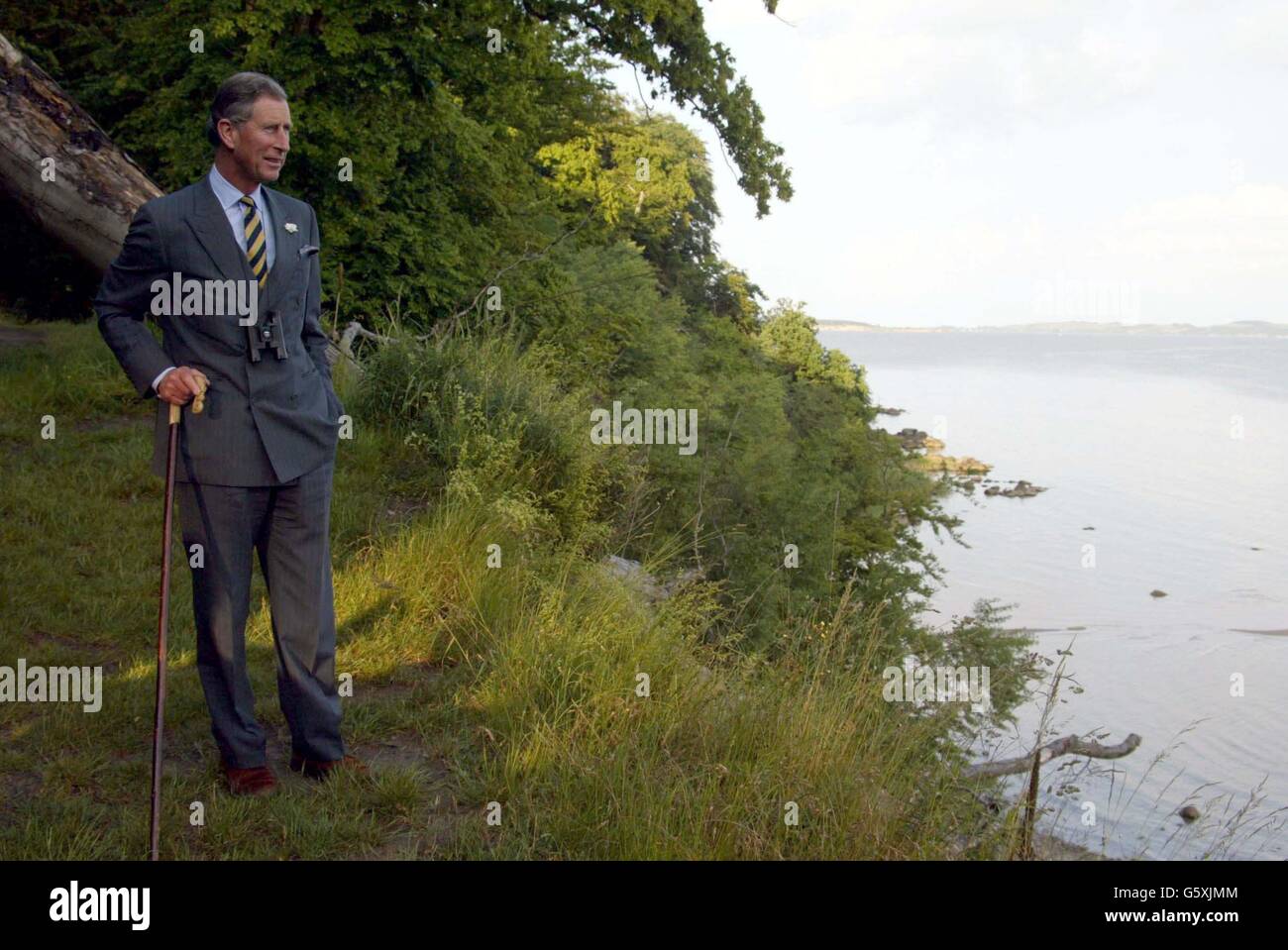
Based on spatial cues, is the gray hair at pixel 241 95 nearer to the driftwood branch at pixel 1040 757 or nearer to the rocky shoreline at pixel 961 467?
the driftwood branch at pixel 1040 757

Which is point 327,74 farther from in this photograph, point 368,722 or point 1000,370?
point 1000,370

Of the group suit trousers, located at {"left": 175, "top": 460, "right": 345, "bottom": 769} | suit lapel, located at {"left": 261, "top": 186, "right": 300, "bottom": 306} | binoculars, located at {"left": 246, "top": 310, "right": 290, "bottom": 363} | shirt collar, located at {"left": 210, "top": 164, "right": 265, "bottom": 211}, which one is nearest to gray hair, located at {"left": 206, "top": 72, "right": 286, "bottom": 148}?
shirt collar, located at {"left": 210, "top": 164, "right": 265, "bottom": 211}

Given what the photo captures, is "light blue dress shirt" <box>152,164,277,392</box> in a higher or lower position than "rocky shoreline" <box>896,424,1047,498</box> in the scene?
higher

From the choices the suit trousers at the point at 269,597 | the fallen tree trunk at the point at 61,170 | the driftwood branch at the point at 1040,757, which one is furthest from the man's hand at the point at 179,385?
the fallen tree trunk at the point at 61,170

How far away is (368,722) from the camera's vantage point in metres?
4.95

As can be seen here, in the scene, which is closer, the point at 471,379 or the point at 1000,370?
the point at 471,379

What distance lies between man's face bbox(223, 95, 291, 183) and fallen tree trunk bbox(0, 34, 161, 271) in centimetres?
512

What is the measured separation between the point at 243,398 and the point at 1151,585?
46.1 m

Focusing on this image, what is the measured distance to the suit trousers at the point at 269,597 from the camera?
4.11 metres

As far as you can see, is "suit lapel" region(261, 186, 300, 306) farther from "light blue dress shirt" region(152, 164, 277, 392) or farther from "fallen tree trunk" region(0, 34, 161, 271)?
"fallen tree trunk" region(0, 34, 161, 271)

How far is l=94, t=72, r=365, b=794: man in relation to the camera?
396cm

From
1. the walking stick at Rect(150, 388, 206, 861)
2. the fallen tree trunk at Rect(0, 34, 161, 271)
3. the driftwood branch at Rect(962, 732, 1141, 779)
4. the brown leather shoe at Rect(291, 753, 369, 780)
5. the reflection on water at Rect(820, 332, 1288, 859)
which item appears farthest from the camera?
the reflection on water at Rect(820, 332, 1288, 859)
